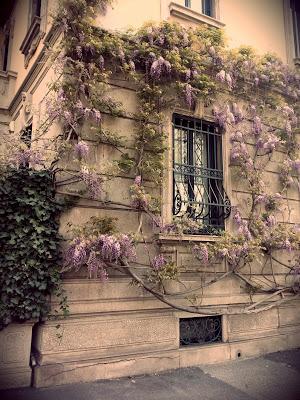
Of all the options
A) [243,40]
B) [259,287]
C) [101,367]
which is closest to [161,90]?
[243,40]

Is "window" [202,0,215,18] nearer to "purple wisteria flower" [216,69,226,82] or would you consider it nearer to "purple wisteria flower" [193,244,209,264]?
"purple wisteria flower" [216,69,226,82]

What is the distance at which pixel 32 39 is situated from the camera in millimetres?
7863

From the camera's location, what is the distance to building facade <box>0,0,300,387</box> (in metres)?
5.28

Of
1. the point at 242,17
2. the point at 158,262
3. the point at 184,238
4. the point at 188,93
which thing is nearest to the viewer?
the point at 158,262

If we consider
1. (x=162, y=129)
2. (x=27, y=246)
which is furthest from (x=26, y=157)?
(x=162, y=129)

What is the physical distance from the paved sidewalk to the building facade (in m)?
0.21

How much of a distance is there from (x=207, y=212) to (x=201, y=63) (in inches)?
115

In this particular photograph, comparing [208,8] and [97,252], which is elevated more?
[208,8]

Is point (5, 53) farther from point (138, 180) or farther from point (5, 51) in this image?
point (138, 180)

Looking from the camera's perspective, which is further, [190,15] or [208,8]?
[208,8]

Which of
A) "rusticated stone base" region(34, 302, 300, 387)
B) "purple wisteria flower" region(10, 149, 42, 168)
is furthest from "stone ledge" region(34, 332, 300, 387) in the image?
"purple wisteria flower" region(10, 149, 42, 168)

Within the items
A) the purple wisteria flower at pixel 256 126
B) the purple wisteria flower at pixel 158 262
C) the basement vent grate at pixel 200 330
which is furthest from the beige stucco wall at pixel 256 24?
the basement vent grate at pixel 200 330

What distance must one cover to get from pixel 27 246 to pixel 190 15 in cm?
582

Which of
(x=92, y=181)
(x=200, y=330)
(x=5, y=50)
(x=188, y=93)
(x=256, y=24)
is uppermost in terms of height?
(x=5, y=50)
